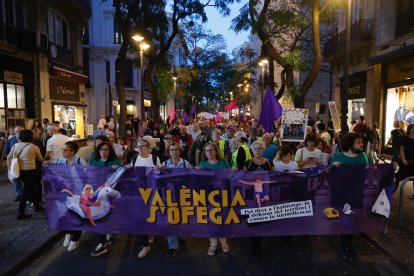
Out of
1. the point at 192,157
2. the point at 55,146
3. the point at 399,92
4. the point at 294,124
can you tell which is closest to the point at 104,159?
the point at 55,146

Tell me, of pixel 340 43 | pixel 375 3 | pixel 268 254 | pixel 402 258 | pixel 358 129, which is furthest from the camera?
pixel 340 43

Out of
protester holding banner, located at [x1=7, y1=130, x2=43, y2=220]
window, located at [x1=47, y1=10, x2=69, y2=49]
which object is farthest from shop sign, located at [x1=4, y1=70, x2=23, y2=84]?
protester holding banner, located at [x1=7, y1=130, x2=43, y2=220]

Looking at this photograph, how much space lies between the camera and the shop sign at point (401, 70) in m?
13.5

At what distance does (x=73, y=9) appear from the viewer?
20484mm

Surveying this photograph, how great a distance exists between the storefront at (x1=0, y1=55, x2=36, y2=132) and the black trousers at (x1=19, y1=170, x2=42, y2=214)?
7.54 m

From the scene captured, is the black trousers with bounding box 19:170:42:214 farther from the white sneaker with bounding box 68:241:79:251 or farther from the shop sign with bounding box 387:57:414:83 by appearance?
the shop sign with bounding box 387:57:414:83

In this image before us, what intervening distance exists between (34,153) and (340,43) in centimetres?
1756

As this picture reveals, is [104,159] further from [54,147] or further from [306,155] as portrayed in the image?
[306,155]

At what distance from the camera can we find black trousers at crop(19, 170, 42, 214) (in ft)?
22.2

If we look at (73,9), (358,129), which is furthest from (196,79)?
(358,129)

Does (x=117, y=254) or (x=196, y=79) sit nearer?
(x=117, y=254)

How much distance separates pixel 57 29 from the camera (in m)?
18.7

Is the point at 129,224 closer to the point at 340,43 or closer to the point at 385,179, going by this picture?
the point at 385,179

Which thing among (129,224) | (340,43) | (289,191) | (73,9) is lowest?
(129,224)
